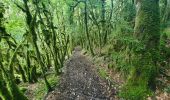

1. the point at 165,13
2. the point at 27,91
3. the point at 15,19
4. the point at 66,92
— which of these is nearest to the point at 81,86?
the point at 66,92

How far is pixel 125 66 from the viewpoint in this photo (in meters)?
15.0

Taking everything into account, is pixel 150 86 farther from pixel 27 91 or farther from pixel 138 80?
pixel 27 91

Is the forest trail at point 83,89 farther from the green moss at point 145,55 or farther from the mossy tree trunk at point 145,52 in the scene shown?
the mossy tree trunk at point 145,52

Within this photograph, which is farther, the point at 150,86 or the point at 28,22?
the point at 28,22

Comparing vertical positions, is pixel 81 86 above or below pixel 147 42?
below

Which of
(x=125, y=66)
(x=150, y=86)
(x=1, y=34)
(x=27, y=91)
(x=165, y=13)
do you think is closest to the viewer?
(x=150, y=86)

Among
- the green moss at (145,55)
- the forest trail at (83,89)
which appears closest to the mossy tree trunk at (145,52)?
the green moss at (145,55)

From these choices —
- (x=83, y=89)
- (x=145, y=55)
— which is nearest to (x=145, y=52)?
(x=145, y=55)

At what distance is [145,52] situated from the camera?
12.7m

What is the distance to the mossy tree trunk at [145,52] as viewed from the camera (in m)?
12.3

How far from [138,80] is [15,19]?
11.0m

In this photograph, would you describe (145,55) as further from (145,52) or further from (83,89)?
(83,89)

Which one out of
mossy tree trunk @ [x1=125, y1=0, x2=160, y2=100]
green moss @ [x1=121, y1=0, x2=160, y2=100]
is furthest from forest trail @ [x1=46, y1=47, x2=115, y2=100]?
mossy tree trunk @ [x1=125, y1=0, x2=160, y2=100]

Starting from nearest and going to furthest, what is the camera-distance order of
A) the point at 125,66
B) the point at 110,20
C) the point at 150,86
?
the point at 150,86 < the point at 125,66 < the point at 110,20
